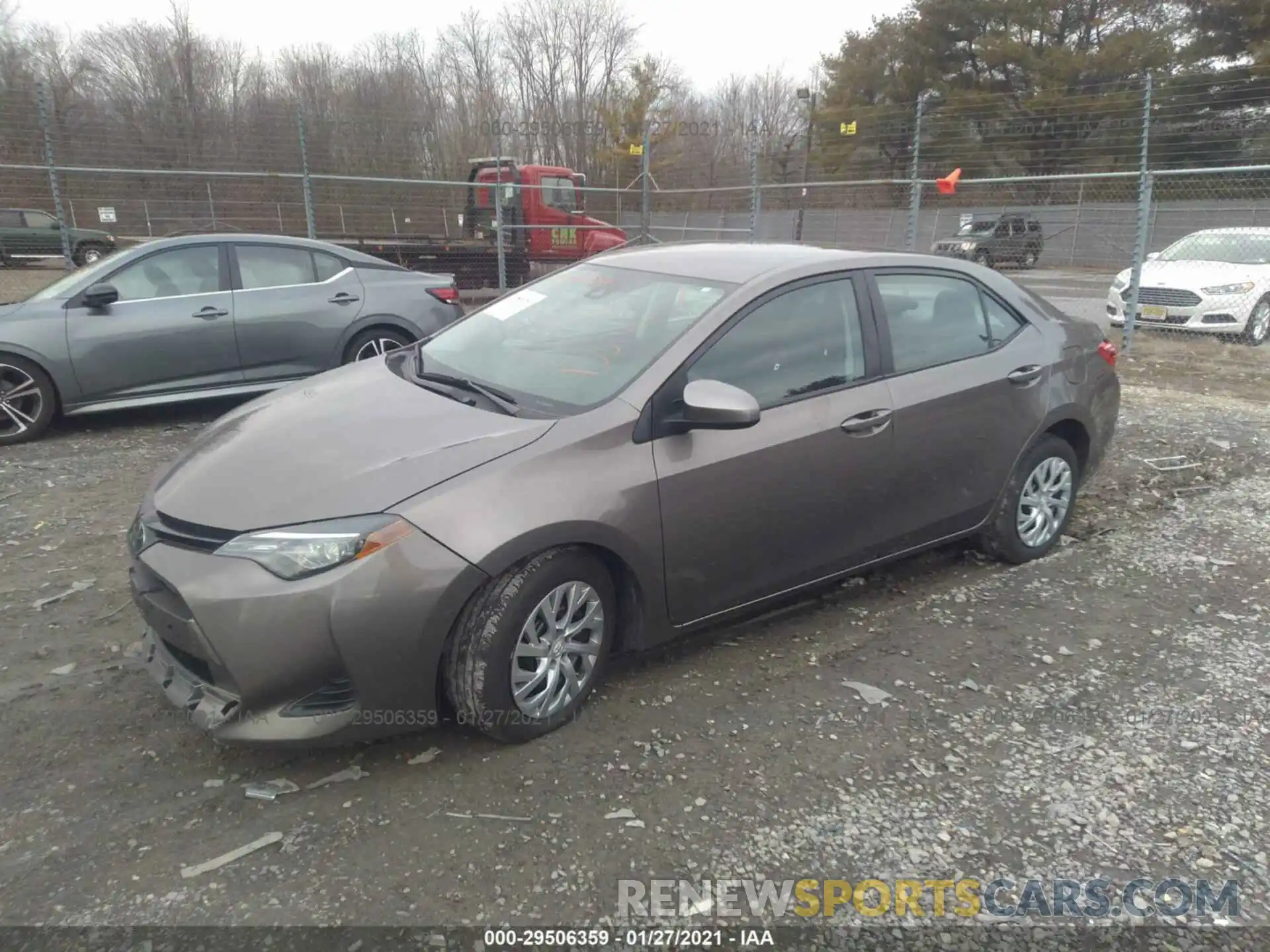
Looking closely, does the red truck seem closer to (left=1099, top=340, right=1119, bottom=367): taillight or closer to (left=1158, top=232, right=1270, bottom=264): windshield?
(left=1158, top=232, right=1270, bottom=264): windshield

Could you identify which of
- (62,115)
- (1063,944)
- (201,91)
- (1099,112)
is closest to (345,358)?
(1063,944)

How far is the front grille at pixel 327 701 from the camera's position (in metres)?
2.59

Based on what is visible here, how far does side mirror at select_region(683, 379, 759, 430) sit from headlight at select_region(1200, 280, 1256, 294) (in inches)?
418

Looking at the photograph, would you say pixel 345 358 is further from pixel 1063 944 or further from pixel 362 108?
pixel 362 108

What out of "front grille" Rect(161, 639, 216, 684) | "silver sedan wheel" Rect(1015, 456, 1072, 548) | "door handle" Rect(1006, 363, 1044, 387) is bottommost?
"silver sedan wheel" Rect(1015, 456, 1072, 548)

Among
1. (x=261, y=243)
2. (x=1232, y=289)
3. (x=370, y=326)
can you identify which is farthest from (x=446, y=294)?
(x=1232, y=289)

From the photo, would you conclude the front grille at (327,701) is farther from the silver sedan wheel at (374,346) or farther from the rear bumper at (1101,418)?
the silver sedan wheel at (374,346)

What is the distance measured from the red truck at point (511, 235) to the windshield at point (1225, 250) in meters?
8.81

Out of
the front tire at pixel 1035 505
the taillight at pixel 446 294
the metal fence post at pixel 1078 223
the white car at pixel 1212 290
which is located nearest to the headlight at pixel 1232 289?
the white car at pixel 1212 290

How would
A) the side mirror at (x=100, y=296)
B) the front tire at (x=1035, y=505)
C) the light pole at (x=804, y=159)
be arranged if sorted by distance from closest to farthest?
the front tire at (x=1035, y=505)
the side mirror at (x=100, y=296)
the light pole at (x=804, y=159)

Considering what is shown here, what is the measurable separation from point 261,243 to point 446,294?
1569 mm

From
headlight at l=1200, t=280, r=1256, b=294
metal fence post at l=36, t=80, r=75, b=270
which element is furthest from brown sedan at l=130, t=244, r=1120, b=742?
metal fence post at l=36, t=80, r=75, b=270

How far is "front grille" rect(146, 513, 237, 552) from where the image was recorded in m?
2.64

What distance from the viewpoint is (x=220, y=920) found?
221cm
